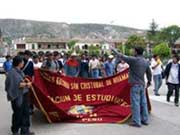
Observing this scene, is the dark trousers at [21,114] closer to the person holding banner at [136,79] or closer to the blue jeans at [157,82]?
the person holding banner at [136,79]

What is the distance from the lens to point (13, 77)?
30.5ft

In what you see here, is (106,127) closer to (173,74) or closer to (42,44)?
(173,74)

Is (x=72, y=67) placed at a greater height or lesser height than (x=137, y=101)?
lesser

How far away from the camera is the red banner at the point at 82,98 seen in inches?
432

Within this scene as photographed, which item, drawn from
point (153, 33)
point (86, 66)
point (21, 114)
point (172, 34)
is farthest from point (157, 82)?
point (153, 33)

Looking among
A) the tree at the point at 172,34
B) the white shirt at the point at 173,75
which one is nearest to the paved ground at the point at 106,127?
the white shirt at the point at 173,75

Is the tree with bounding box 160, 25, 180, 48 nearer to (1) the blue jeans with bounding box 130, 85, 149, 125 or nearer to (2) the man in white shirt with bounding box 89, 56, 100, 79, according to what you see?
(2) the man in white shirt with bounding box 89, 56, 100, 79

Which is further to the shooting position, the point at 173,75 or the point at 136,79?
the point at 173,75

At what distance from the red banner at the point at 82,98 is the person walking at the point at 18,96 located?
1284 millimetres

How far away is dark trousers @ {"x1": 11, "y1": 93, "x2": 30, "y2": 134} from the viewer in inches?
370

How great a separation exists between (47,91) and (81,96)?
0.89m

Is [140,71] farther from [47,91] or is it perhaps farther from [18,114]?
[18,114]

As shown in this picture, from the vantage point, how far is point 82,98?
11508mm

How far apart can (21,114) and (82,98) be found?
7.64 ft
